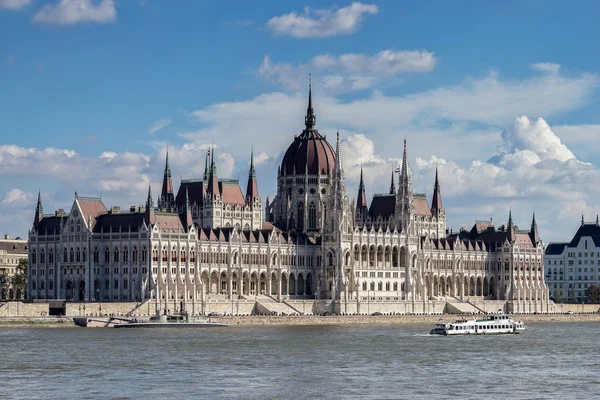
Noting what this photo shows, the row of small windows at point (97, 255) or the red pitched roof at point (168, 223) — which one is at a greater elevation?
the red pitched roof at point (168, 223)

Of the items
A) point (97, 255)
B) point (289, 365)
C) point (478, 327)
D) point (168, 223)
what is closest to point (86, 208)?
point (97, 255)

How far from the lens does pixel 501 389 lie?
94250 mm

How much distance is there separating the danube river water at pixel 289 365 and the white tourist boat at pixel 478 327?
3095 mm

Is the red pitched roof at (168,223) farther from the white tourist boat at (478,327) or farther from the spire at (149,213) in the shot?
the white tourist boat at (478,327)

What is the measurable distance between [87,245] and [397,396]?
11161 cm

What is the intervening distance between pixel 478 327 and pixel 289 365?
195ft

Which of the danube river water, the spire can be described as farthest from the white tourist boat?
the spire

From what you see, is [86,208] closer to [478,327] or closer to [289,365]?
[478,327]

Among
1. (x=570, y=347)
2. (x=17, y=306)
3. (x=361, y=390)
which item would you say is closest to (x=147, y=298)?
(x=17, y=306)

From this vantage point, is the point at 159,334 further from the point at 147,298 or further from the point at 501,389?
the point at 501,389

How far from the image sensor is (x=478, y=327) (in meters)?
166

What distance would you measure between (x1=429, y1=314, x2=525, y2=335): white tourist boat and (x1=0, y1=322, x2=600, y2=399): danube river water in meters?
3.09

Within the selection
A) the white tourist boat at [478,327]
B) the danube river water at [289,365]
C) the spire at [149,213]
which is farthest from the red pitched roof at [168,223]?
the white tourist boat at [478,327]

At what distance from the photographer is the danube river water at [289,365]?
92000 millimetres
